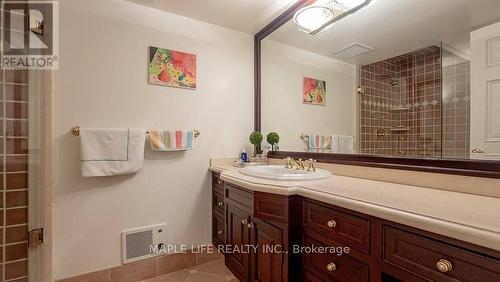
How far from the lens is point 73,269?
1.43 metres

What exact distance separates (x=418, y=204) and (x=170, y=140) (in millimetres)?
1483

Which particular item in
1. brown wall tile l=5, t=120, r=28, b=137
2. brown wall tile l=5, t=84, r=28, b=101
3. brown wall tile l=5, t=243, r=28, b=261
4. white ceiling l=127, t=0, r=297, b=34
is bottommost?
brown wall tile l=5, t=243, r=28, b=261

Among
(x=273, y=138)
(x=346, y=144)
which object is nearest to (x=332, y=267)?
(x=346, y=144)

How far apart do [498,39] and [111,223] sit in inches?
87.2

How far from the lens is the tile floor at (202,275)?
1.62 m

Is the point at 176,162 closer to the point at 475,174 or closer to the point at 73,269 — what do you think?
the point at 73,269

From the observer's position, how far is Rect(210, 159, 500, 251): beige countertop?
56cm

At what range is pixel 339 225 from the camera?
88 centimetres

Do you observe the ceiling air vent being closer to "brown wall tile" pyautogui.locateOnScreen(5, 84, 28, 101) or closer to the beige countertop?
the beige countertop

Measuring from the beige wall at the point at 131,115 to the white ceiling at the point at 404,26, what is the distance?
903 millimetres

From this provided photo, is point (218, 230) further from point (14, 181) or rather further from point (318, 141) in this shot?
point (14, 181)

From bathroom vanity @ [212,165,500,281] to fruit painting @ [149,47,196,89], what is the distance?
860 mm

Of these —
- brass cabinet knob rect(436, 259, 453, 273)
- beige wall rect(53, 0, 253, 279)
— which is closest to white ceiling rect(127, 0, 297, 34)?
beige wall rect(53, 0, 253, 279)

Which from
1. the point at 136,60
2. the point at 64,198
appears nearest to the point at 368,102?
the point at 136,60
